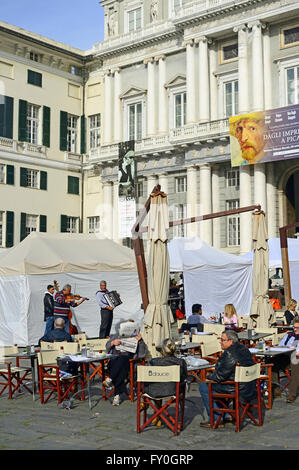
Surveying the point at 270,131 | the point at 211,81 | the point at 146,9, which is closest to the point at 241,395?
the point at 270,131

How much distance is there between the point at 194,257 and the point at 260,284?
271 inches

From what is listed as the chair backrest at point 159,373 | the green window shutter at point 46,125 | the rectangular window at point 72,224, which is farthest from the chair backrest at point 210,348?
the rectangular window at point 72,224

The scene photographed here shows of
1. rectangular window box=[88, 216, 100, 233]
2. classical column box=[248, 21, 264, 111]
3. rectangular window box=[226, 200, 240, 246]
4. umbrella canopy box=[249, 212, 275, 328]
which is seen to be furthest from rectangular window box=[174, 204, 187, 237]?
umbrella canopy box=[249, 212, 275, 328]

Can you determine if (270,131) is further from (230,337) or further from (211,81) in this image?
(230,337)

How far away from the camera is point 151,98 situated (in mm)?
36219

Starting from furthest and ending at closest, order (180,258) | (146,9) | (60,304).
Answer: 1. (146,9)
2. (180,258)
3. (60,304)

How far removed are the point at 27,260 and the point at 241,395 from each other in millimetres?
10371

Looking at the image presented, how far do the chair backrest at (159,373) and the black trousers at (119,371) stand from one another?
1.79 m

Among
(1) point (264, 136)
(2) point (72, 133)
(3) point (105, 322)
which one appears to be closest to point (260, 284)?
(3) point (105, 322)

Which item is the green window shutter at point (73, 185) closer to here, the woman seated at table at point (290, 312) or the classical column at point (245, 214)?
the classical column at point (245, 214)

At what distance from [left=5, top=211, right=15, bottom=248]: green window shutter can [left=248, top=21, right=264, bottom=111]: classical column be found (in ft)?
48.8

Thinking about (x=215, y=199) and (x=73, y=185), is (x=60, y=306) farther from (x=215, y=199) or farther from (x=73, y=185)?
(x=73, y=185)

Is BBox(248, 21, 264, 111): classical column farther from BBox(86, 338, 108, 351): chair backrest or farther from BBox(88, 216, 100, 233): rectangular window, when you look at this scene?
BBox(86, 338, 108, 351): chair backrest
